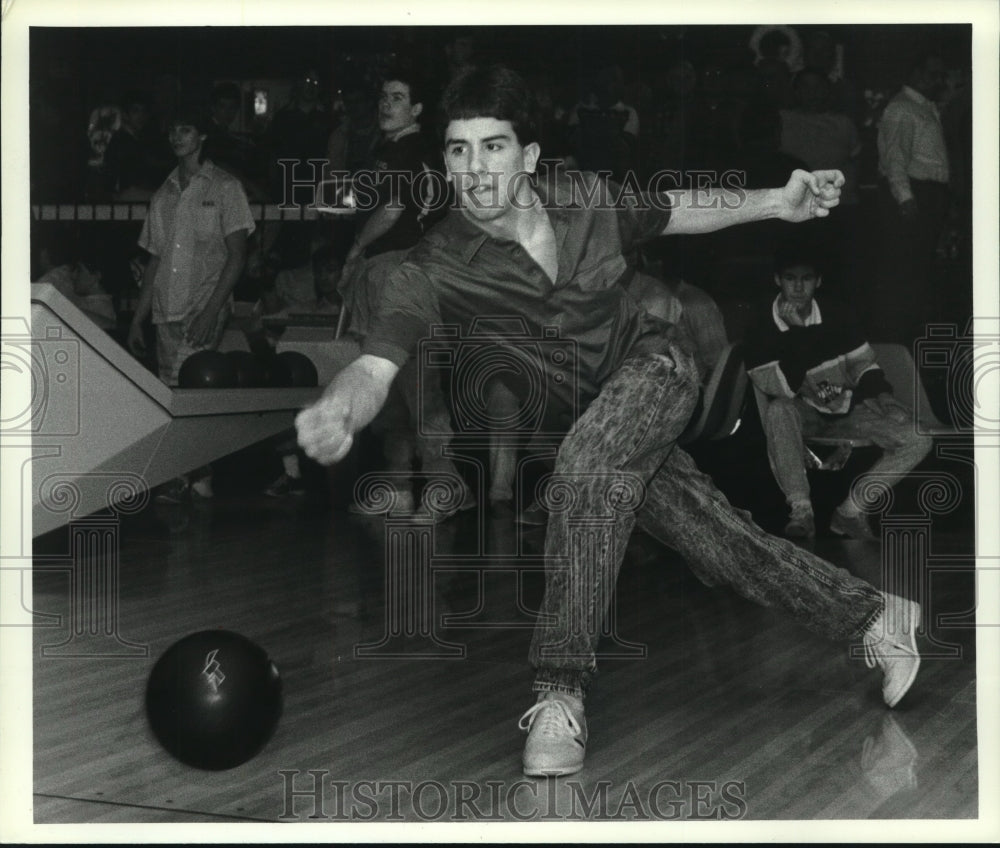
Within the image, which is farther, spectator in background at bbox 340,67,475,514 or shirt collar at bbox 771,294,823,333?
shirt collar at bbox 771,294,823,333

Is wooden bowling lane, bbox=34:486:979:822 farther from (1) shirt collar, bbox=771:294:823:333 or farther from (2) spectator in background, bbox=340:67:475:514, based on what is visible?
(1) shirt collar, bbox=771:294:823:333

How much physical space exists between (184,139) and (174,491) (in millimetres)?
882

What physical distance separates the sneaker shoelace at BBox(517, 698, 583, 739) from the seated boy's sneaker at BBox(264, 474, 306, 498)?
0.78m

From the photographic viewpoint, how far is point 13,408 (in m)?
3.86

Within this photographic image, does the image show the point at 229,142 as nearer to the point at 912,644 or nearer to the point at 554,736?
the point at 554,736

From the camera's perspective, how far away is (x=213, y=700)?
3504 millimetres

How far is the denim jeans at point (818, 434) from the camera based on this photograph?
399 centimetres

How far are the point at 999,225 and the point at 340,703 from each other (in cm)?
201

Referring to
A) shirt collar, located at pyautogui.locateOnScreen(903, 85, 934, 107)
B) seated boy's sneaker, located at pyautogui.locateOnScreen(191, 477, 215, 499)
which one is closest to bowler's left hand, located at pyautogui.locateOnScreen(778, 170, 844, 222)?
shirt collar, located at pyautogui.locateOnScreen(903, 85, 934, 107)

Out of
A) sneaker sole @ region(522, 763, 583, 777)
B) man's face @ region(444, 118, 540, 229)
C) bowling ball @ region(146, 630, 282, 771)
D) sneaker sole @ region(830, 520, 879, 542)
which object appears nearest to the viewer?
bowling ball @ region(146, 630, 282, 771)

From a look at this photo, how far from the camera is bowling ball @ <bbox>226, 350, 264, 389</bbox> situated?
13.1 feet

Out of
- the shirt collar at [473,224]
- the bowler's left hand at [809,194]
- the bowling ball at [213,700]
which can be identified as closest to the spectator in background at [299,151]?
the shirt collar at [473,224]

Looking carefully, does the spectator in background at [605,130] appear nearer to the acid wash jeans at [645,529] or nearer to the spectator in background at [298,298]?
the acid wash jeans at [645,529]

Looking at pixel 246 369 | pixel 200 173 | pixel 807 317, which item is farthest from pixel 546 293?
pixel 200 173
